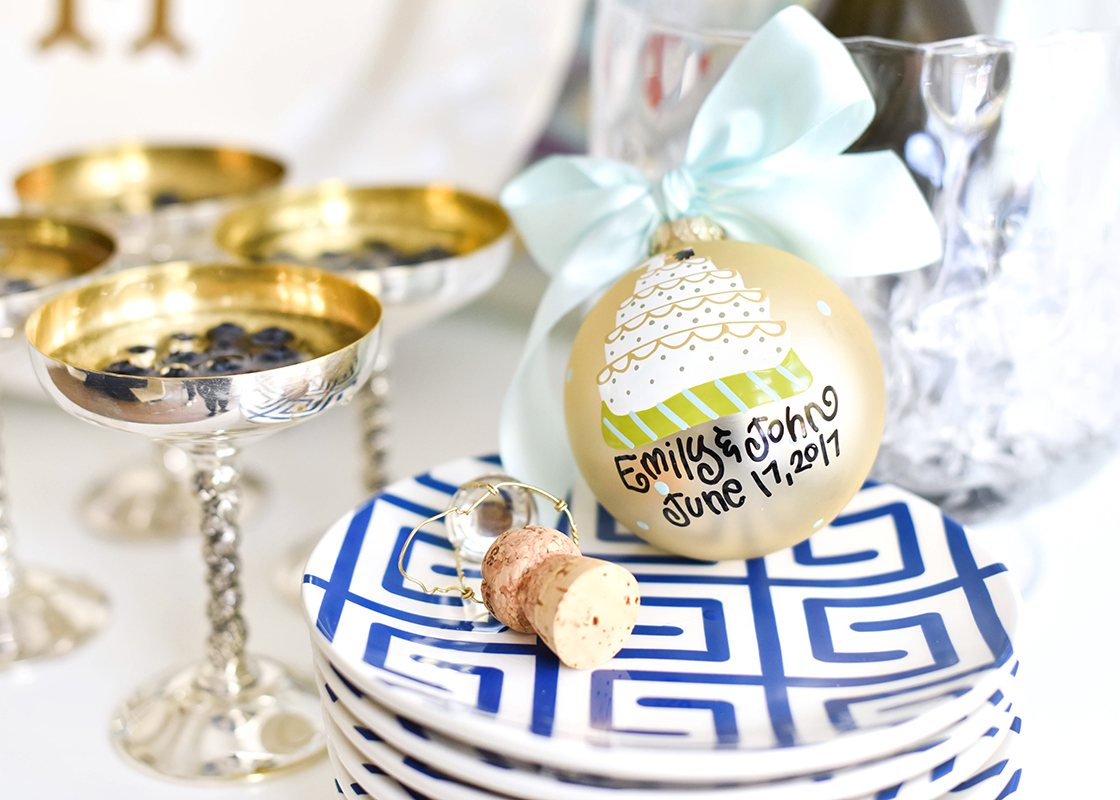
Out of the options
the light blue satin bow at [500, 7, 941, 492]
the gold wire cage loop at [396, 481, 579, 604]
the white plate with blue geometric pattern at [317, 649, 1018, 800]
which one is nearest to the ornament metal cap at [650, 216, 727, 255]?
the light blue satin bow at [500, 7, 941, 492]

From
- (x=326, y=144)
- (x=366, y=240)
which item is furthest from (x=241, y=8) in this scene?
(x=366, y=240)

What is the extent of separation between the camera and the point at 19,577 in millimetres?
664

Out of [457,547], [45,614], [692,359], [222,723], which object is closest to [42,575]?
[45,614]

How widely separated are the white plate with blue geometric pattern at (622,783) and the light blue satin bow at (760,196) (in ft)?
0.58

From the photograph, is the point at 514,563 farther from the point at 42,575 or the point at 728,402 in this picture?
the point at 42,575

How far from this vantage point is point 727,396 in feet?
1.42

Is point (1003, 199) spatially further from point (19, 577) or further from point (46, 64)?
point (46, 64)

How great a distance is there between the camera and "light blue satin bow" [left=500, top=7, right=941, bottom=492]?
499 mm

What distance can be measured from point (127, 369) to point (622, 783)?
0.27m

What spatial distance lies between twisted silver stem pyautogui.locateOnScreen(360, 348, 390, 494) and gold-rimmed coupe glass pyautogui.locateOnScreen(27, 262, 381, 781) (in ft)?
0.41

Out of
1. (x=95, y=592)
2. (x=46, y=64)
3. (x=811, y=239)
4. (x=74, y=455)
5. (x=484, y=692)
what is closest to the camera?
(x=484, y=692)

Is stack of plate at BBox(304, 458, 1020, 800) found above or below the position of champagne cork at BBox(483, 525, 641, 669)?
below

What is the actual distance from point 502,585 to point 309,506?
35cm

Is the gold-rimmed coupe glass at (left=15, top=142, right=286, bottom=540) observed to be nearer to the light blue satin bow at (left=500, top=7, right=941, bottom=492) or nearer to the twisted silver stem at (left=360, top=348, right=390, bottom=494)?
the twisted silver stem at (left=360, top=348, right=390, bottom=494)
